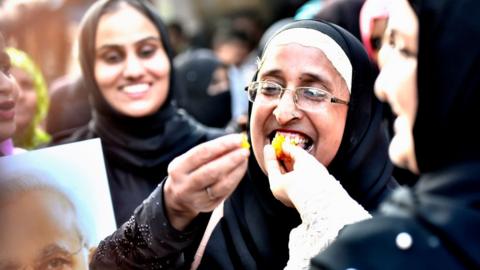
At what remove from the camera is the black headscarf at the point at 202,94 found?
19.2 ft

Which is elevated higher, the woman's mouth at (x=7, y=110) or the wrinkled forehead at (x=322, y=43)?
the wrinkled forehead at (x=322, y=43)

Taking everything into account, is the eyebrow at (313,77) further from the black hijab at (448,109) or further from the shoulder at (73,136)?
the shoulder at (73,136)

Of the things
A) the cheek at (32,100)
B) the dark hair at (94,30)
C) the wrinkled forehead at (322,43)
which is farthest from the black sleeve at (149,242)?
the cheek at (32,100)

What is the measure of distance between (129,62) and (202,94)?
2.70m

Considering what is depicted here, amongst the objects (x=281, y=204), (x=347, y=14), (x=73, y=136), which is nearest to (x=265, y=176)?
(x=281, y=204)

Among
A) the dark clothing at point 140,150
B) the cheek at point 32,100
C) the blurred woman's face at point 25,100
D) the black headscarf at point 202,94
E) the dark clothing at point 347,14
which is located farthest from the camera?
the black headscarf at point 202,94

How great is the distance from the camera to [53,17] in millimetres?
6016

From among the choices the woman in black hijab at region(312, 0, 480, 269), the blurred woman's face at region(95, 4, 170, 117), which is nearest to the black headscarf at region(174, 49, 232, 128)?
the blurred woman's face at region(95, 4, 170, 117)

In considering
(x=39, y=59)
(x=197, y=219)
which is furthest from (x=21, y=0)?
(x=197, y=219)

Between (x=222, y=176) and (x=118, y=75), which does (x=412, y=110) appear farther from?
(x=118, y=75)

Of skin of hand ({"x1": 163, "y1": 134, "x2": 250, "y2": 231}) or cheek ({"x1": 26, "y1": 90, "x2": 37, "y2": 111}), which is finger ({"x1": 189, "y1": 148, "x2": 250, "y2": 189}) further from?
cheek ({"x1": 26, "y1": 90, "x2": 37, "y2": 111})

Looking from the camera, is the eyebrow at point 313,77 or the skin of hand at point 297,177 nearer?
the skin of hand at point 297,177

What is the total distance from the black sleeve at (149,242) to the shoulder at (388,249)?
480 mm

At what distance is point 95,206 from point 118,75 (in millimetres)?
1250
